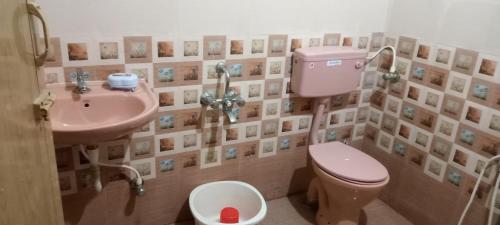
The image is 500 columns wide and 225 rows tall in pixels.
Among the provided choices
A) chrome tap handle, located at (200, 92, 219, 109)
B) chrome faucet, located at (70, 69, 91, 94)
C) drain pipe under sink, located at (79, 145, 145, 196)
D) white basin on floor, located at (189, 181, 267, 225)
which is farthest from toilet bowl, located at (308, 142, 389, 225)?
chrome faucet, located at (70, 69, 91, 94)

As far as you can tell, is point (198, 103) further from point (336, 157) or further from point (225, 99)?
point (336, 157)

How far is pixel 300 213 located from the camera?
2.08m

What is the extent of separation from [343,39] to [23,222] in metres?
1.66

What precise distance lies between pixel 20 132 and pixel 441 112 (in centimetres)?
180

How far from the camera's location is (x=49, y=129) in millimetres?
949

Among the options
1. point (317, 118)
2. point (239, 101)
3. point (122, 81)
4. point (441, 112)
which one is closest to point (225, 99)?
point (239, 101)

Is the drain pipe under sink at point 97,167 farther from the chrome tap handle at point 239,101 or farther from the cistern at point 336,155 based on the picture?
the cistern at point 336,155

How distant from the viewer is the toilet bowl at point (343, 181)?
5.51ft

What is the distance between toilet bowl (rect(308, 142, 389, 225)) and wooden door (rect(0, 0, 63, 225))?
48.3 inches

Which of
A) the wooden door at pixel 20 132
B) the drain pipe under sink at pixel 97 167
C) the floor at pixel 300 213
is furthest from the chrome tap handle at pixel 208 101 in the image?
the wooden door at pixel 20 132

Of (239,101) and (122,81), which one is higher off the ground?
(122,81)

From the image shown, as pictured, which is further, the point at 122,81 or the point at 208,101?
the point at 208,101

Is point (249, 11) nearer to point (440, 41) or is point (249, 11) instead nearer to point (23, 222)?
point (440, 41)

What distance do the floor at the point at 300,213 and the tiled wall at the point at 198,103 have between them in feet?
0.27
